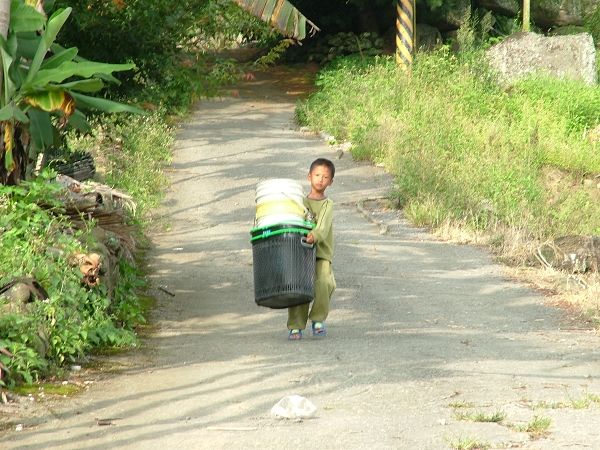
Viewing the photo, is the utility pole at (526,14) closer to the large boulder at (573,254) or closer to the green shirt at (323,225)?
the large boulder at (573,254)

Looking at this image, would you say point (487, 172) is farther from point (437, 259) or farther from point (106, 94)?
point (106, 94)

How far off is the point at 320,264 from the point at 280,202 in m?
0.68

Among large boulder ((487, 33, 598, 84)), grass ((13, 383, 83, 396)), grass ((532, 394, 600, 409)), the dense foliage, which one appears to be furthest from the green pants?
large boulder ((487, 33, 598, 84))

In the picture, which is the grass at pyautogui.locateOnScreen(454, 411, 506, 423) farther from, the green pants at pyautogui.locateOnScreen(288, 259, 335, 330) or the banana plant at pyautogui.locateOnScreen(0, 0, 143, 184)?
the banana plant at pyautogui.locateOnScreen(0, 0, 143, 184)

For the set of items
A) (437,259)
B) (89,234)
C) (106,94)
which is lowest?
(437,259)

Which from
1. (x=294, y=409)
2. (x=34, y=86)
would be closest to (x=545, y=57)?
(x=34, y=86)

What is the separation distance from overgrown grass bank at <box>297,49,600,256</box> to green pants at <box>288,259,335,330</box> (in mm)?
6255

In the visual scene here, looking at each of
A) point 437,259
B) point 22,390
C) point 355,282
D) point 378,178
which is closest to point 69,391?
point 22,390

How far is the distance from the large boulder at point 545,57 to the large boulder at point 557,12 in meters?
5.45

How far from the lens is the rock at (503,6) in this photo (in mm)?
33500

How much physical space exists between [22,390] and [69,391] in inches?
12.7

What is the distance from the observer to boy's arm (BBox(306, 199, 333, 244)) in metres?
10.0

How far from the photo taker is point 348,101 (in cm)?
2619

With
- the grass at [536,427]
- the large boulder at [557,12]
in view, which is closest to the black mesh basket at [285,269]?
the grass at [536,427]
